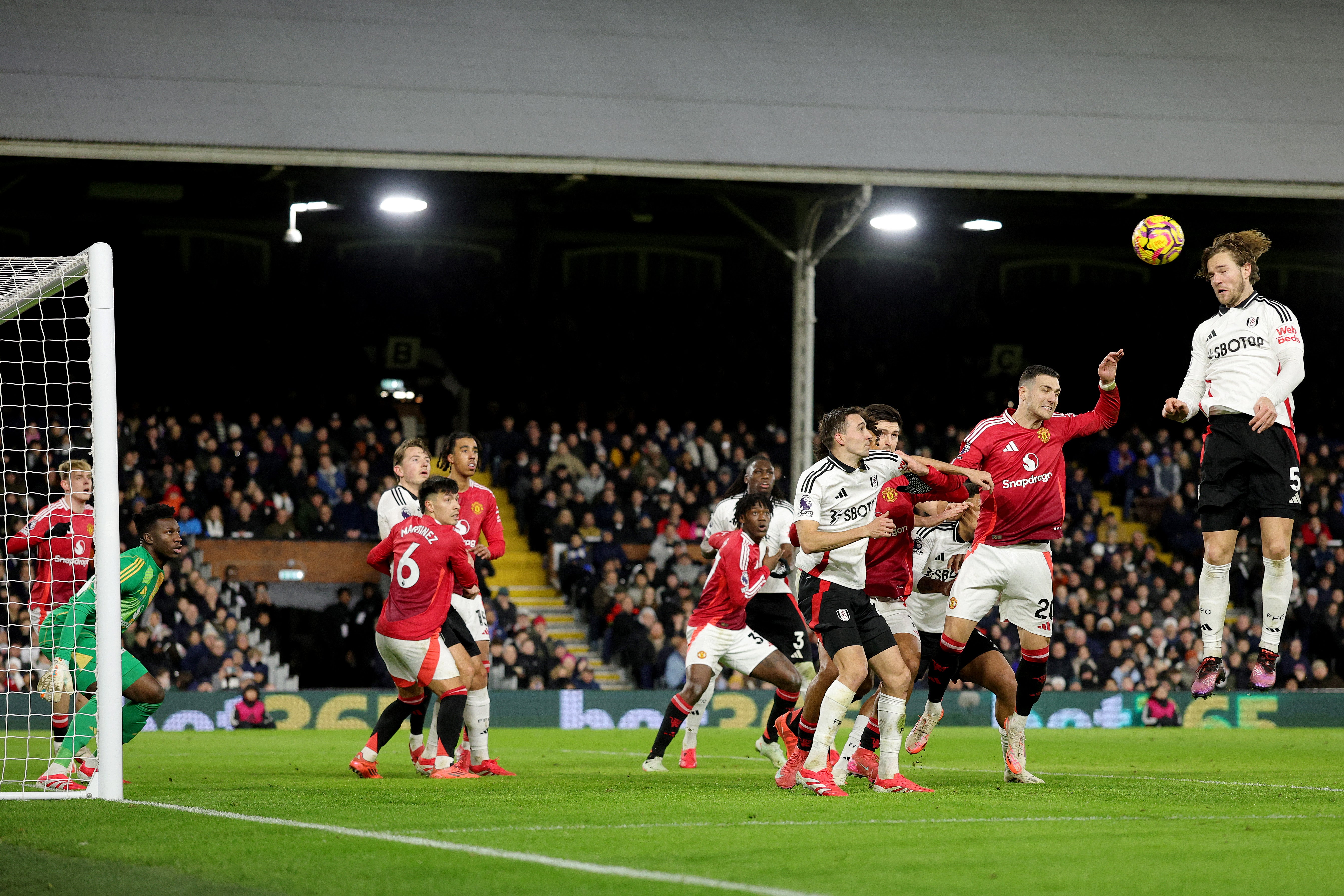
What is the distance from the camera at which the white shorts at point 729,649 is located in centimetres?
1175

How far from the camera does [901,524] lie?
9469 millimetres

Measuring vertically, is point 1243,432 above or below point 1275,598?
above

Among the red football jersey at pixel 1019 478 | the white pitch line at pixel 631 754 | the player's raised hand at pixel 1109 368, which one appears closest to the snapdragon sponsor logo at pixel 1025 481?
the red football jersey at pixel 1019 478

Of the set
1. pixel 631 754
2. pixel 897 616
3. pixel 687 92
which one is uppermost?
pixel 687 92

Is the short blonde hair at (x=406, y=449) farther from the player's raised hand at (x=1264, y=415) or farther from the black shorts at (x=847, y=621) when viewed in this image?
the player's raised hand at (x=1264, y=415)

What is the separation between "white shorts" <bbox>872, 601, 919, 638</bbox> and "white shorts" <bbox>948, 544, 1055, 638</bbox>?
0.34 metres

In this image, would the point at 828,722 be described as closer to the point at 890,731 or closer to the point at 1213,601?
the point at 890,731

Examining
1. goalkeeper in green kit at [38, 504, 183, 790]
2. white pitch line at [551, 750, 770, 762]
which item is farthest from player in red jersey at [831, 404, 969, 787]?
goalkeeper in green kit at [38, 504, 183, 790]

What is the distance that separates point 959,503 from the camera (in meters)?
9.62

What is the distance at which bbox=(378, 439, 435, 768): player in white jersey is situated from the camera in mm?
11328

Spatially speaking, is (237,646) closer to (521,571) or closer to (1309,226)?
(521,571)

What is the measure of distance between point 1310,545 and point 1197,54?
8.16 metres

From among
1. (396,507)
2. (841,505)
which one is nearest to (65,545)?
(396,507)

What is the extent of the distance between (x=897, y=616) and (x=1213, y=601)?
2018 mm
